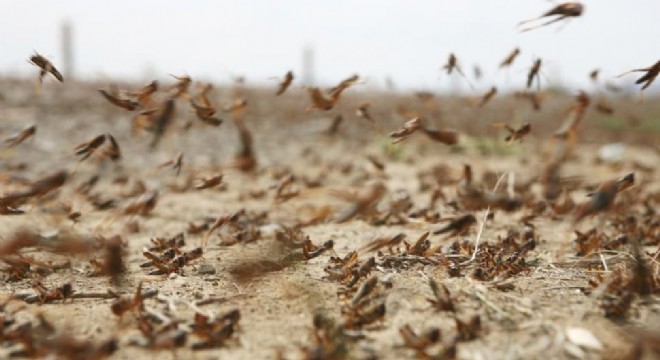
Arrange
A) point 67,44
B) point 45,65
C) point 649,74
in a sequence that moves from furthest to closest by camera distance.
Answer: point 67,44 < point 45,65 < point 649,74

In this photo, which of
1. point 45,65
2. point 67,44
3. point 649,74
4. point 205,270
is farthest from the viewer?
point 67,44

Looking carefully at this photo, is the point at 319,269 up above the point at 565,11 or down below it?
below

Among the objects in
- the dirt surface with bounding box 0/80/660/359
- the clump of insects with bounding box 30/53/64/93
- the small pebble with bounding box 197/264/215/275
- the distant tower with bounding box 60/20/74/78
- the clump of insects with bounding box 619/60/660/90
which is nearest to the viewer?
the dirt surface with bounding box 0/80/660/359

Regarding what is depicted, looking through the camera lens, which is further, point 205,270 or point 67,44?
point 67,44

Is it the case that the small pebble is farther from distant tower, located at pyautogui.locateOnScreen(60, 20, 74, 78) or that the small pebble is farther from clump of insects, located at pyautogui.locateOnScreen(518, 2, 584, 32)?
distant tower, located at pyautogui.locateOnScreen(60, 20, 74, 78)

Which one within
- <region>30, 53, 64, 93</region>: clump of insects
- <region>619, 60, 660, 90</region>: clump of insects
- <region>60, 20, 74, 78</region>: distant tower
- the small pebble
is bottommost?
<region>60, 20, 74, 78</region>: distant tower

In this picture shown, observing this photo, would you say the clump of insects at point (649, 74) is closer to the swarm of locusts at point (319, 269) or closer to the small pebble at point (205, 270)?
the swarm of locusts at point (319, 269)

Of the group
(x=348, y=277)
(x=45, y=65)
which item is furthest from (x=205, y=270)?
(x=45, y=65)

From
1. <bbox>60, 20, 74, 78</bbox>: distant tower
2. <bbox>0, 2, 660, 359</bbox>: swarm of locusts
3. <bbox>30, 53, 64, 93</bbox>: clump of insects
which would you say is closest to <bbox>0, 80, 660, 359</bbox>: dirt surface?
<bbox>0, 2, 660, 359</bbox>: swarm of locusts

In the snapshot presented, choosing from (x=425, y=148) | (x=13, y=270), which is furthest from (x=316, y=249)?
(x=425, y=148)

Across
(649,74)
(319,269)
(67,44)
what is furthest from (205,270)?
(67,44)

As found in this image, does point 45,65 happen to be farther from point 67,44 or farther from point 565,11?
point 67,44
